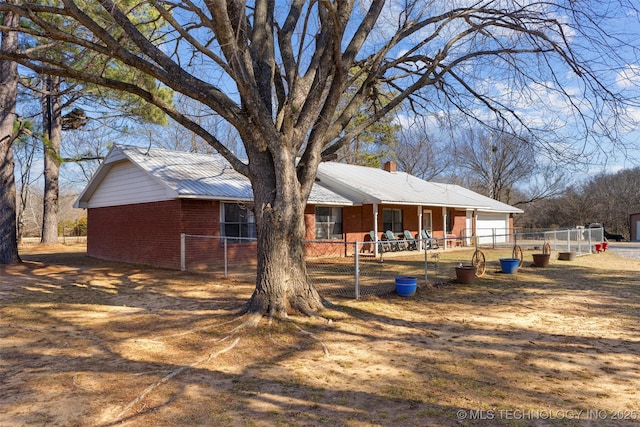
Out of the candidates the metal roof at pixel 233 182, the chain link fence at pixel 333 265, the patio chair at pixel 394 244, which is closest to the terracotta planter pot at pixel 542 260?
the chain link fence at pixel 333 265

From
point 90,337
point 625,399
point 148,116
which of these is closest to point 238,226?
point 148,116

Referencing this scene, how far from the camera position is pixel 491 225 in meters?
30.7

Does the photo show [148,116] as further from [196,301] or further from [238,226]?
[196,301]

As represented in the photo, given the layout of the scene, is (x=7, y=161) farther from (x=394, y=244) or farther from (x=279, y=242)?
(x=394, y=244)

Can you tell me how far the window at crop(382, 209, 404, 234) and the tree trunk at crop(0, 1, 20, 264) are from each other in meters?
15.3

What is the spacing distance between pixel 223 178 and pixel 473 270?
975cm

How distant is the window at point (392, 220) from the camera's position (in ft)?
71.7

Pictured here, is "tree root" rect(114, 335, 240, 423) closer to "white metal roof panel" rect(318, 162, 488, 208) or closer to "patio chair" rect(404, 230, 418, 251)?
"white metal roof panel" rect(318, 162, 488, 208)

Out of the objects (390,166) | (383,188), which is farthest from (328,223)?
(390,166)

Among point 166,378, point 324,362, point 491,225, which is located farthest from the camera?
point 491,225

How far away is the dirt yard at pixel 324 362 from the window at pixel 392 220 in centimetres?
1240

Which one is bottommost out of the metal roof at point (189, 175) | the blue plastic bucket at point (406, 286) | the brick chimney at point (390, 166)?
the blue plastic bucket at point (406, 286)

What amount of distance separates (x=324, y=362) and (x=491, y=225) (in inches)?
1115

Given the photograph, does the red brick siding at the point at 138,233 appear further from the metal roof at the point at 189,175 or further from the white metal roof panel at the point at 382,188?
the white metal roof panel at the point at 382,188
